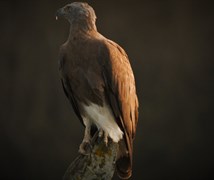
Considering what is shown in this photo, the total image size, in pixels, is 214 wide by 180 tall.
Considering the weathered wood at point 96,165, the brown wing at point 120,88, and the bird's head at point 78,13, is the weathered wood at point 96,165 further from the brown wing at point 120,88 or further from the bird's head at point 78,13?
the bird's head at point 78,13

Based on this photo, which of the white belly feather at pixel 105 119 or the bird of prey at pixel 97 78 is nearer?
the bird of prey at pixel 97 78

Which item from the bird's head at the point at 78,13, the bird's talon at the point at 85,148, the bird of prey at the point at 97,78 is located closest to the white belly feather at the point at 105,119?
the bird of prey at the point at 97,78

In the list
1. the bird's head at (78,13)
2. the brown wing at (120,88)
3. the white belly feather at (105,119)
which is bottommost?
the white belly feather at (105,119)

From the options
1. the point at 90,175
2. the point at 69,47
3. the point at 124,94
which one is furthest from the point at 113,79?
the point at 90,175

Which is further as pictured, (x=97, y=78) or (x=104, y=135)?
(x=104, y=135)

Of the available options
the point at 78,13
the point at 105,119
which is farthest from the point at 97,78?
the point at 78,13

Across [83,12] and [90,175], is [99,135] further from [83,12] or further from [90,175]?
[83,12]

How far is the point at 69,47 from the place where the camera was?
2.75 metres

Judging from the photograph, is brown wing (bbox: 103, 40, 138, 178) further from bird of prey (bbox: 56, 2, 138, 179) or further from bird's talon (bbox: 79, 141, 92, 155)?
bird's talon (bbox: 79, 141, 92, 155)

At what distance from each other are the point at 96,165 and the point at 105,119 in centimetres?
27

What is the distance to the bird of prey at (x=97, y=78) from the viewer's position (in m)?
2.71

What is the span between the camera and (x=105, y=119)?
112 inches

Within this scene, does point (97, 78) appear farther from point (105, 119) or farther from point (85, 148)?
point (85, 148)

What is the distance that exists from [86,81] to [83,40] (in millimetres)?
223
